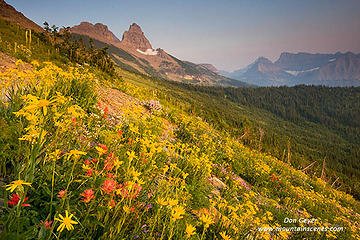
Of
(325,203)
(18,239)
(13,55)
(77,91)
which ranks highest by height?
(13,55)

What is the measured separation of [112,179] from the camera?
7.45 ft

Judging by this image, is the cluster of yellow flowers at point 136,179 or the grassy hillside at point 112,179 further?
the cluster of yellow flowers at point 136,179

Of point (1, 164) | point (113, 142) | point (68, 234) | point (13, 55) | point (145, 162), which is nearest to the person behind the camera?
point (68, 234)

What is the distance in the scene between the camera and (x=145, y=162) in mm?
3350

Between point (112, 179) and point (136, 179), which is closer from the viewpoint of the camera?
point (136, 179)

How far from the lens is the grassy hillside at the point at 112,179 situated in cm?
182

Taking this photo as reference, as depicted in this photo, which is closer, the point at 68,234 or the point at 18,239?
the point at 18,239

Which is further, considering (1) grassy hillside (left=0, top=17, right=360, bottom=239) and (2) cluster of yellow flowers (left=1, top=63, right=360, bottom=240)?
(2) cluster of yellow flowers (left=1, top=63, right=360, bottom=240)

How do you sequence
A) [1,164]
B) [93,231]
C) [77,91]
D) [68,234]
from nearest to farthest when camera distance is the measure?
1. [68,234]
2. [93,231]
3. [1,164]
4. [77,91]

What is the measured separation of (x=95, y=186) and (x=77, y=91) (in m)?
4.33

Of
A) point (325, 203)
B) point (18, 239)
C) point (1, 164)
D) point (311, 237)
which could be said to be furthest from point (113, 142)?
point (325, 203)

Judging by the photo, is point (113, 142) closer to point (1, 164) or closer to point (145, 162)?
point (145, 162)

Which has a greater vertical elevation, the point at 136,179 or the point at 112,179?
the point at 136,179

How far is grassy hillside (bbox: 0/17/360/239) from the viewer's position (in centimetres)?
182
